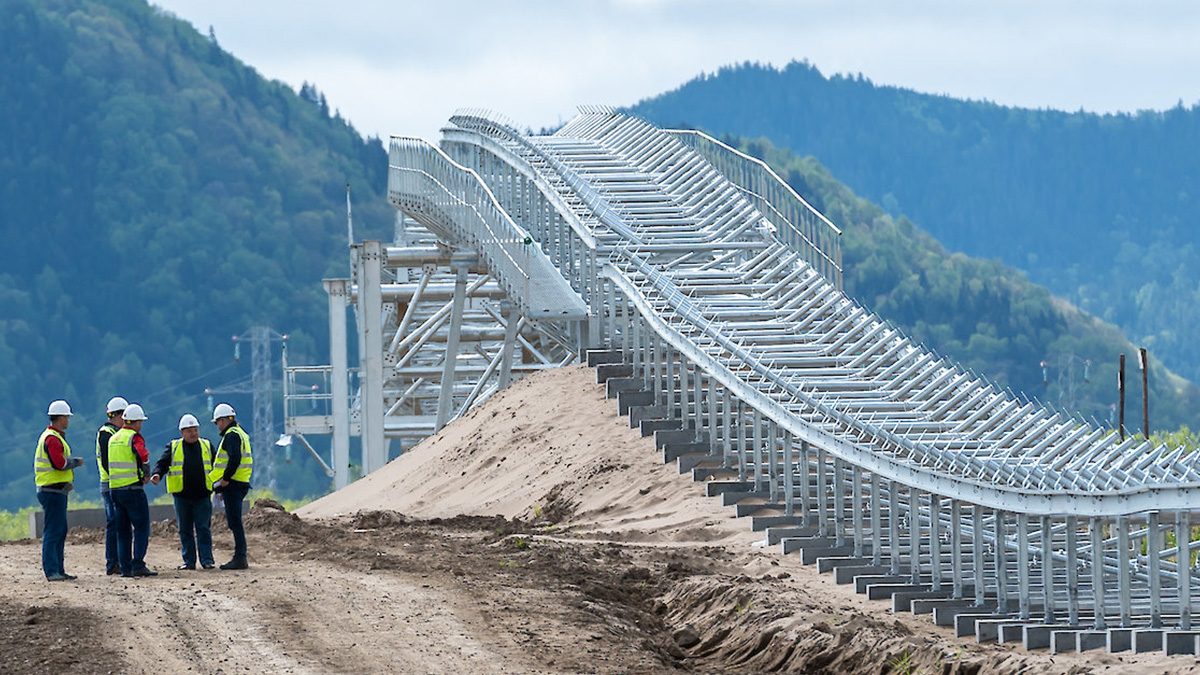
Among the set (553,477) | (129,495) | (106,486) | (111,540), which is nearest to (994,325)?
(553,477)

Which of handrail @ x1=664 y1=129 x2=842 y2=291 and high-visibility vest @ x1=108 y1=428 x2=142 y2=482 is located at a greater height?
handrail @ x1=664 y1=129 x2=842 y2=291

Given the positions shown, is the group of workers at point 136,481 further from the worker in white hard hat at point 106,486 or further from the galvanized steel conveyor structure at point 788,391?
the galvanized steel conveyor structure at point 788,391

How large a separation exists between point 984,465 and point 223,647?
729 cm

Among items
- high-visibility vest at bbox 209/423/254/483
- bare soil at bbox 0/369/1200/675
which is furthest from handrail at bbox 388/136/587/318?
high-visibility vest at bbox 209/423/254/483

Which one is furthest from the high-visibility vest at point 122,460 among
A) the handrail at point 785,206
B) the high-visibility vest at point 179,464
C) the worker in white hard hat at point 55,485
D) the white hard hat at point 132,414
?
the handrail at point 785,206

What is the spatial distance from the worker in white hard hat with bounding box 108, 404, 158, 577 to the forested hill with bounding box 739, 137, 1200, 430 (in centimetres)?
11778

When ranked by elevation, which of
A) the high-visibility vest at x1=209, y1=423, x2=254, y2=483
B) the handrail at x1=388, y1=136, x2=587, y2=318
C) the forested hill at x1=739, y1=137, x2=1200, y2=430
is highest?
the handrail at x1=388, y1=136, x2=587, y2=318

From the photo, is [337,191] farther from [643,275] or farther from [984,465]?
[984,465]

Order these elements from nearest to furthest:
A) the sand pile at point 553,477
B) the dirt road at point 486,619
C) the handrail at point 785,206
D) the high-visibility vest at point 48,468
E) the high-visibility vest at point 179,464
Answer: the dirt road at point 486,619, the high-visibility vest at point 48,468, the high-visibility vest at point 179,464, the sand pile at point 553,477, the handrail at point 785,206

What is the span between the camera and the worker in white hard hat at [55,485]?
18641 millimetres

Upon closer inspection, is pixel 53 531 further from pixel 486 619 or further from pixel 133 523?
pixel 486 619

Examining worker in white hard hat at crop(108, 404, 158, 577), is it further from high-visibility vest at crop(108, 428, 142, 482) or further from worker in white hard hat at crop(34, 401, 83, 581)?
worker in white hard hat at crop(34, 401, 83, 581)

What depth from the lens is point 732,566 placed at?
64.5 feet

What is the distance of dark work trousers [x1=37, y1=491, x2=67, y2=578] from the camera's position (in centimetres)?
1864
